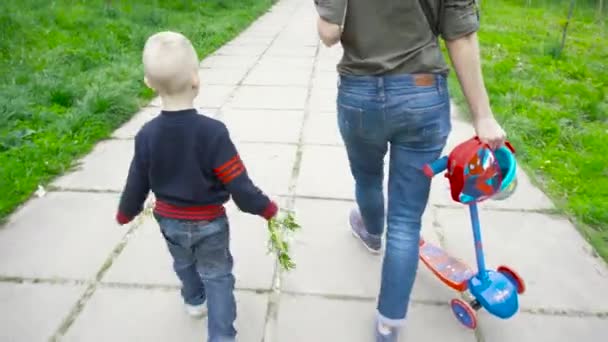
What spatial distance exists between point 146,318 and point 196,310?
8.8 inches

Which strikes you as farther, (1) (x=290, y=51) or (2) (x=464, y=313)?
(1) (x=290, y=51)

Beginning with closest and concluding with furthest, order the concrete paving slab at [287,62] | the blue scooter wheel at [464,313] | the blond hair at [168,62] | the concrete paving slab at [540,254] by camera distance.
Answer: the blond hair at [168,62] → the blue scooter wheel at [464,313] → the concrete paving slab at [540,254] → the concrete paving slab at [287,62]

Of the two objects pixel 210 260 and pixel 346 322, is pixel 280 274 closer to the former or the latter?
pixel 346 322

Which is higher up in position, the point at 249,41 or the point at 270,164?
the point at 270,164

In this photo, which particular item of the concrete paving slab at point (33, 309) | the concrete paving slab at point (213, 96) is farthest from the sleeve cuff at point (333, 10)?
the concrete paving slab at point (213, 96)

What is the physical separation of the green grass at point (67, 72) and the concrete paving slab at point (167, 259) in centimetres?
89

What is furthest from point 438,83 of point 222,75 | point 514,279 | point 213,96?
point 222,75

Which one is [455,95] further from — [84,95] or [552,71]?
[84,95]

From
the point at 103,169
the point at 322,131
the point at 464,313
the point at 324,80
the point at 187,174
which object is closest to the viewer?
the point at 187,174

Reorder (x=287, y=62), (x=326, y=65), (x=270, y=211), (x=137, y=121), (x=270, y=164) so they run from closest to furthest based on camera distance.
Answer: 1. (x=270, y=211)
2. (x=270, y=164)
3. (x=137, y=121)
4. (x=326, y=65)
5. (x=287, y=62)

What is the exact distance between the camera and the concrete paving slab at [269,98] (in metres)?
5.00

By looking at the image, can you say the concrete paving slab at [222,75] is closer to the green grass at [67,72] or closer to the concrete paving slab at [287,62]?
the concrete paving slab at [287,62]

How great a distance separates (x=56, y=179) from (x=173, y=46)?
7.34ft

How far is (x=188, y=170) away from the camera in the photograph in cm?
177
